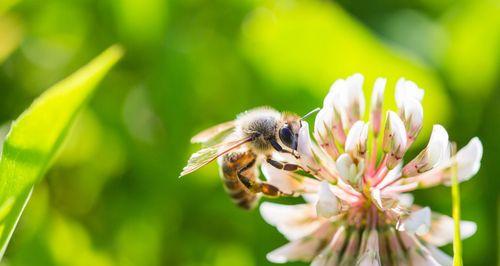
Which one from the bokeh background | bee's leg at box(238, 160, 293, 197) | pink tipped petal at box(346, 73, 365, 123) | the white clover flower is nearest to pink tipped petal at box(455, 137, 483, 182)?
the white clover flower

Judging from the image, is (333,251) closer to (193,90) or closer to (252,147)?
(252,147)

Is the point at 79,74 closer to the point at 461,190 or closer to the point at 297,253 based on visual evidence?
the point at 297,253

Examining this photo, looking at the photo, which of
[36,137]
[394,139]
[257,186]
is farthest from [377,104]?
[36,137]

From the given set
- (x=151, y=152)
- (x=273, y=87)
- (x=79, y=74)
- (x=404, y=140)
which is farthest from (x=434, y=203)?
(x=79, y=74)

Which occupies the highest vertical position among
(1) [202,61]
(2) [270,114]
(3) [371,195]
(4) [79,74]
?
(1) [202,61]

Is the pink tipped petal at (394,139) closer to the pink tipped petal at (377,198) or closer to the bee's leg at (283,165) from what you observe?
the pink tipped petal at (377,198)

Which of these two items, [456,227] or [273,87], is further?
[273,87]

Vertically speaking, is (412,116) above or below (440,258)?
above

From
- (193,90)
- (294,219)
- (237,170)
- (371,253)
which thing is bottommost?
(371,253)
